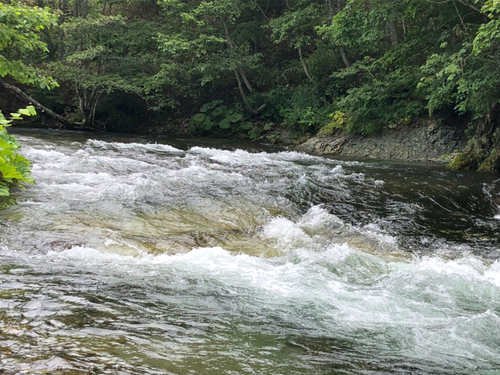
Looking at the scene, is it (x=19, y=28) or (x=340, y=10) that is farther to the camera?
(x=340, y=10)

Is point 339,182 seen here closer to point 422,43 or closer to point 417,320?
point 417,320

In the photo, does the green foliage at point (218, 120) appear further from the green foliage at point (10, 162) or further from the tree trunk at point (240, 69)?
the green foliage at point (10, 162)

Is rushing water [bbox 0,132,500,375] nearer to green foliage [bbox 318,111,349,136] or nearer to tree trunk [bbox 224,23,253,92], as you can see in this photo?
green foliage [bbox 318,111,349,136]

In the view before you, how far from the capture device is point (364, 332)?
3.31 meters

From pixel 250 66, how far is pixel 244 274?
17.3 meters

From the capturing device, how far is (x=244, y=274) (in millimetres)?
4570

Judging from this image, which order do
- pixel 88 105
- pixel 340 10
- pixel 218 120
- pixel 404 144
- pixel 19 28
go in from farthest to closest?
1. pixel 218 120
2. pixel 88 105
3. pixel 340 10
4. pixel 404 144
5. pixel 19 28

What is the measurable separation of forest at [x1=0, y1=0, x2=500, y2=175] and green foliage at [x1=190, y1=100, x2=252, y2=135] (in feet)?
0.22

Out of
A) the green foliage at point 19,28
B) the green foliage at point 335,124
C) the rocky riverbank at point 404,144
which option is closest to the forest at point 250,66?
the green foliage at point 335,124

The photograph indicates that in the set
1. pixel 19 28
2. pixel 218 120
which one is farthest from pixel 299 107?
pixel 19 28

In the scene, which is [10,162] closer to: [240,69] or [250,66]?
[250,66]

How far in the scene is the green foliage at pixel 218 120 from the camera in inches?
853

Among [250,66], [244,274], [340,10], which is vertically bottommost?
[244,274]

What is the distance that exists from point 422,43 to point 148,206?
1214 centimetres
